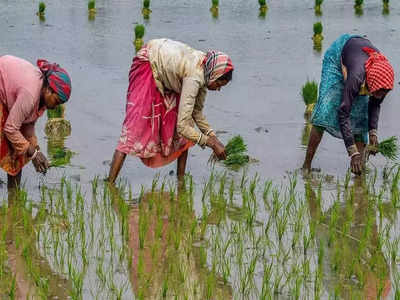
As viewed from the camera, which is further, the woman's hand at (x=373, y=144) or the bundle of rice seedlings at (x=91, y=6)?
the bundle of rice seedlings at (x=91, y=6)

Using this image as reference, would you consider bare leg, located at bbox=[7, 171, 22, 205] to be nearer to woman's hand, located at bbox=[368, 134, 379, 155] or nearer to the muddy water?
the muddy water

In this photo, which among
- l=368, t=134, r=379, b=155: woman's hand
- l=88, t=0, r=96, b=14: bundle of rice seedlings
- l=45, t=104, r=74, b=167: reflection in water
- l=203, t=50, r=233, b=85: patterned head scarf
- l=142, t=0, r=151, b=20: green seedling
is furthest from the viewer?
l=142, t=0, r=151, b=20: green seedling

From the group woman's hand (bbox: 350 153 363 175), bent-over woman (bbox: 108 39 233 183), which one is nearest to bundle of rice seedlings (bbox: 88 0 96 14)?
bent-over woman (bbox: 108 39 233 183)

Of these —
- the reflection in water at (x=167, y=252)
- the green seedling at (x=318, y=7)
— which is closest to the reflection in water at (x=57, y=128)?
the reflection in water at (x=167, y=252)

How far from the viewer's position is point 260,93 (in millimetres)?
10430

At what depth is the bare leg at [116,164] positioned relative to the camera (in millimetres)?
6453

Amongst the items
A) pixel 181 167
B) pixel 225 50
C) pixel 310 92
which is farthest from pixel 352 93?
pixel 225 50

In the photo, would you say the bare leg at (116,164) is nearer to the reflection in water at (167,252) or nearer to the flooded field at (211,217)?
the flooded field at (211,217)

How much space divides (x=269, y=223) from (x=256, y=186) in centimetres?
112

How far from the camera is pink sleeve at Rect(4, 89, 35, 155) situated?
5473mm

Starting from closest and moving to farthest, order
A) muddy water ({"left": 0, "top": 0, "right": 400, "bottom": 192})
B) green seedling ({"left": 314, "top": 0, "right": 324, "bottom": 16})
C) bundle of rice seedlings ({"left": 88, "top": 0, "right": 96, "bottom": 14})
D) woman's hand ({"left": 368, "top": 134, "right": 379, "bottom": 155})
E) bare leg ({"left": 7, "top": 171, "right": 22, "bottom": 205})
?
bare leg ({"left": 7, "top": 171, "right": 22, "bottom": 205})
woman's hand ({"left": 368, "top": 134, "right": 379, "bottom": 155})
muddy water ({"left": 0, "top": 0, "right": 400, "bottom": 192})
bundle of rice seedlings ({"left": 88, "top": 0, "right": 96, "bottom": 14})
green seedling ({"left": 314, "top": 0, "right": 324, "bottom": 16})

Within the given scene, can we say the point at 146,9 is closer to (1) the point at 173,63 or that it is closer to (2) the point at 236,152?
(2) the point at 236,152

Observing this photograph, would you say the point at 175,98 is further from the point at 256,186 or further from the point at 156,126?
the point at 256,186

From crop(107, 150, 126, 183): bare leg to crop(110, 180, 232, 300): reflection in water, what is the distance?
294mm
